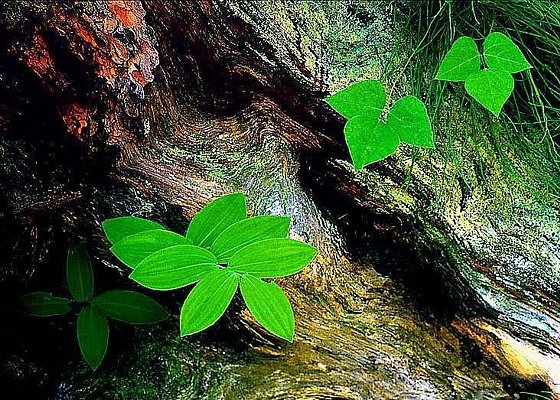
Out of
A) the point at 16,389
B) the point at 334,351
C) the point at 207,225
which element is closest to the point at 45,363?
the point at 16,389

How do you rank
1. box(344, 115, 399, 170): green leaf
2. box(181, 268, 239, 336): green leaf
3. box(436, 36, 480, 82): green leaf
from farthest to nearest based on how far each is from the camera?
box(436, 36, 480, 82): green leaf
box(344, 115, 399, 170): green leaf
box(181, 268, 239, 336): green leaf

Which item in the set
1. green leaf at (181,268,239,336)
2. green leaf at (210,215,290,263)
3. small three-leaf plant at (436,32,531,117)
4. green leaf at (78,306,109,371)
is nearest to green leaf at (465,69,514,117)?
small three-leaf plant at (436,32,531,117)

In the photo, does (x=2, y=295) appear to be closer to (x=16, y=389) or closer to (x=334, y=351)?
(x=16, y=389)

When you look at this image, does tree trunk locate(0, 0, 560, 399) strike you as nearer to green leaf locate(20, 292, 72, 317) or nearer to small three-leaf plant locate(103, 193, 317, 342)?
green leaf locate(20, 292, 72, 317)

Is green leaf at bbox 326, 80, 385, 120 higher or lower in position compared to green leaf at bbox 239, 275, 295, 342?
higher

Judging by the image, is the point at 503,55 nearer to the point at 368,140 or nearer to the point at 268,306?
the point at 368,140

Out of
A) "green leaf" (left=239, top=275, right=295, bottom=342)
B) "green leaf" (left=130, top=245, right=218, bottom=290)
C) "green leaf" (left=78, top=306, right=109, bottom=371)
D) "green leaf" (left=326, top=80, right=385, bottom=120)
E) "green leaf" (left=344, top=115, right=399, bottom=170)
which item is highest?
"green leaf" (left=326, top=80, right=385, bottom=120)

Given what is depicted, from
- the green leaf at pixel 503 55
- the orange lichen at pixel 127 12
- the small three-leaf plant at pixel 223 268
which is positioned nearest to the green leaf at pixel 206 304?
the small three-leaf plant at pixel 223 268
